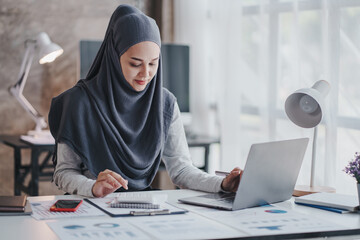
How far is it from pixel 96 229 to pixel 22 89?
243 centimetres

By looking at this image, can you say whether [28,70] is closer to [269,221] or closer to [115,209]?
[115,209]

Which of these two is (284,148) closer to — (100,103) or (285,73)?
(100,103)

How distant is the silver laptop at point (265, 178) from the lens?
1.55m

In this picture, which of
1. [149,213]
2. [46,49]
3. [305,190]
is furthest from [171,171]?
[46,49]

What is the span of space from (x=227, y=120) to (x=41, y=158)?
55.7 inches

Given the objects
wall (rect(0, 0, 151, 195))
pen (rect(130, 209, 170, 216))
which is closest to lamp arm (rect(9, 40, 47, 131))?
wall (rect(0, 0, 151, 195))

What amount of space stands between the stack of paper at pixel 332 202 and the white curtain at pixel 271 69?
2.96 feet

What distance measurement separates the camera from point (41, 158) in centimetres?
396

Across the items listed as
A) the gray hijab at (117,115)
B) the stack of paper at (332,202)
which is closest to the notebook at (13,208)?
the gray hijab at (117,115)

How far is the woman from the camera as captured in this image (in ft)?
6.43

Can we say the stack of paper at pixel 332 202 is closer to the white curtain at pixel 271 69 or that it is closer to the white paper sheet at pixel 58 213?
the white paper sheet at pixel 58 213

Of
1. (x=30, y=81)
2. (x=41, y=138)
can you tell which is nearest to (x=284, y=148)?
(x=41, y=138)

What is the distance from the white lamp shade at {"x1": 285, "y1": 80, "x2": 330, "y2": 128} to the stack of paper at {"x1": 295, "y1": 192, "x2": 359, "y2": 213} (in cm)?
39

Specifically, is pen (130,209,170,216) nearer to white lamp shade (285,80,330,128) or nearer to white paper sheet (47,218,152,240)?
white paper sheet (47,218,152,240)
